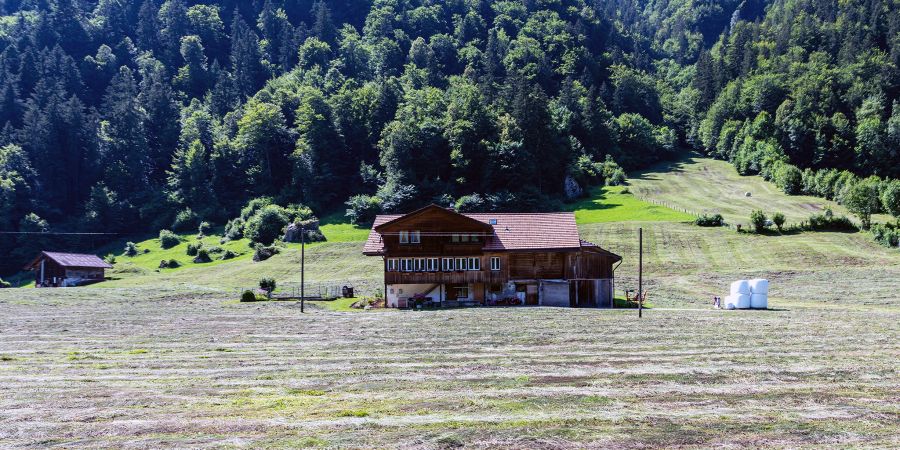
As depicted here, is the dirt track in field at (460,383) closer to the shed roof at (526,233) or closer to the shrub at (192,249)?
the shed roof at (526,233)

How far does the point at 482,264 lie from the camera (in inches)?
2677

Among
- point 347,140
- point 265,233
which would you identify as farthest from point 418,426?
point 347,140

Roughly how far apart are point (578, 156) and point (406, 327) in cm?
10754

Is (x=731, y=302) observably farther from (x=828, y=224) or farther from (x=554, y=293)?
(x=828, y=224)

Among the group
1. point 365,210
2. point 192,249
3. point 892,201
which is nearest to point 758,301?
point 892,201

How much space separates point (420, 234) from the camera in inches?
2677

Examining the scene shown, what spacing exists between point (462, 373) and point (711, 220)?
3114 inches

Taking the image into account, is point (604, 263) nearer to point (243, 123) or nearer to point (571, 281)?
point (571, 281)

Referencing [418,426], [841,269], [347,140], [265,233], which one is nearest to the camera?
[418,426]

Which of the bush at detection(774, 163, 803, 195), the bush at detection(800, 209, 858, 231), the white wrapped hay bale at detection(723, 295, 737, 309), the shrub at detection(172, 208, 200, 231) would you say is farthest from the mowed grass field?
the shrub at detection(172, 208, 200, 231)

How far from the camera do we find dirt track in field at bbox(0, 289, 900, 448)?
21.6m

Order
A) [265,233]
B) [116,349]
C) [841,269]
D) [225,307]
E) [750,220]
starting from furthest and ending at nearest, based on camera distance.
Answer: [265,233] → [750,220] → [841,269] → [225,307] → [116,349]

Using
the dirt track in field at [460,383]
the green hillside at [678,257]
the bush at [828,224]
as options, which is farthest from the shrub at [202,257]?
the bush at [828,224]

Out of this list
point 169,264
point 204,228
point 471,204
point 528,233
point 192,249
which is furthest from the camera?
point 204,228
